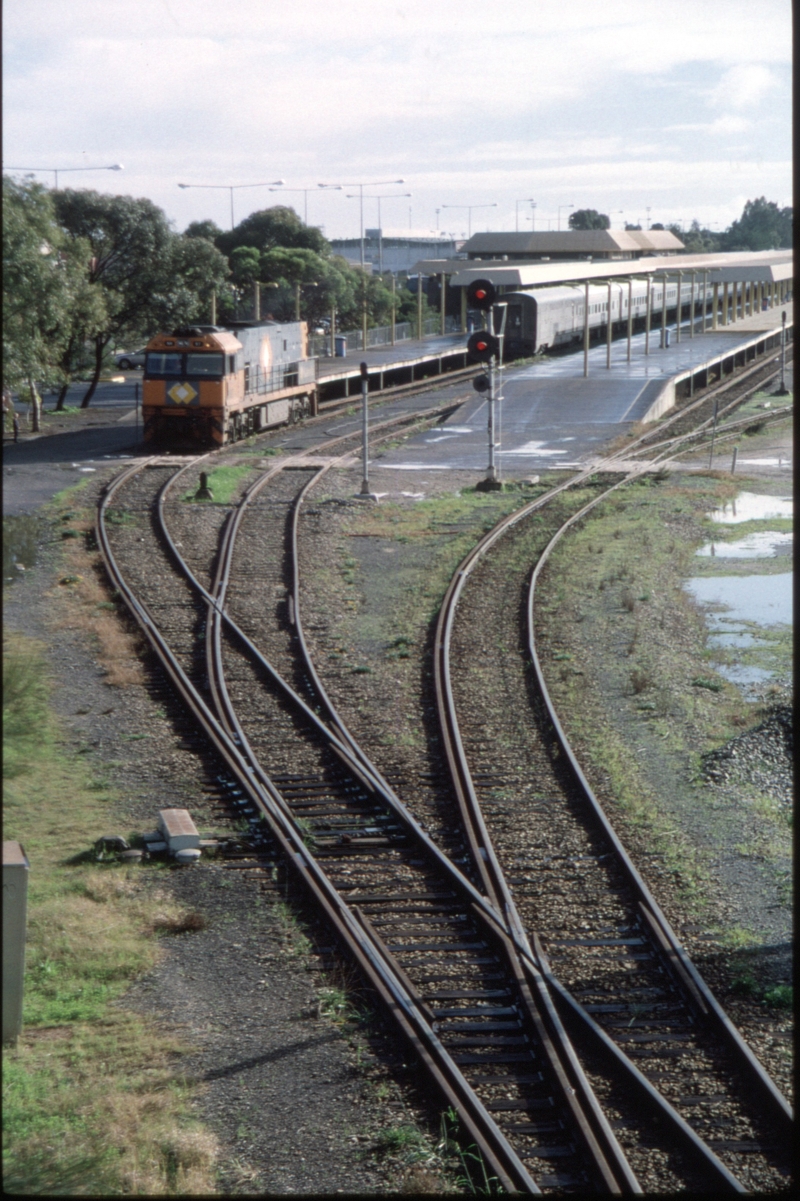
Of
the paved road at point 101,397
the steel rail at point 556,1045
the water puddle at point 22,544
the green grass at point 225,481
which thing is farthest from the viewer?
the paved road at point 101,397

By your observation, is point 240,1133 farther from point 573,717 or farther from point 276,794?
point 573,717

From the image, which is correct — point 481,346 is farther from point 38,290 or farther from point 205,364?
point 205,364

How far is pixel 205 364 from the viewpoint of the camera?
99.5ft

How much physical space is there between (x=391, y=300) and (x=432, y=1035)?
204 feet

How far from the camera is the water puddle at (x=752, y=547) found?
22.1 metres

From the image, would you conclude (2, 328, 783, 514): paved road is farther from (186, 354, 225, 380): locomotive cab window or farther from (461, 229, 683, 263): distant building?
(461, 229, 683, 263): distant building

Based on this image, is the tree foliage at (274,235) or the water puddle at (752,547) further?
the tree foliage at (274,235)

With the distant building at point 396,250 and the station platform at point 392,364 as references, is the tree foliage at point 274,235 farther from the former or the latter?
the distant building at point 396,250

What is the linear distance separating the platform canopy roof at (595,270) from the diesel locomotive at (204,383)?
15977mm

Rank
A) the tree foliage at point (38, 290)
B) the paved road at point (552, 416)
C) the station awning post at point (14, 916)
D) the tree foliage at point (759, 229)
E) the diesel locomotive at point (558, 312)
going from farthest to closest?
the tree foliage at point (759, 229), the diesel locomotive at point (558, 312), the paved road at point (552, 416), the tree foliage at point (38, 290), the station awning post at point (14, 916)

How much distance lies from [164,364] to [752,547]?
15662 millimetres

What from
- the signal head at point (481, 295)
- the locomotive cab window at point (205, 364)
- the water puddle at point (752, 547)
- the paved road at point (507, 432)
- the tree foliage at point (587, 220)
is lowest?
the water puddle at point (752, 547)

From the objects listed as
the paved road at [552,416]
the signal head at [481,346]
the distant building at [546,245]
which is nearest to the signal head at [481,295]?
the signal head at [481,346]

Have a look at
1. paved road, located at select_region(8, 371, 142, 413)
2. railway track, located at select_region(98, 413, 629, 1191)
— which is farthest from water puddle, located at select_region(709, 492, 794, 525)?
paved road, located at select_region(8, 371, 142, 413)
